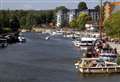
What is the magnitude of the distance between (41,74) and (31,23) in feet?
450

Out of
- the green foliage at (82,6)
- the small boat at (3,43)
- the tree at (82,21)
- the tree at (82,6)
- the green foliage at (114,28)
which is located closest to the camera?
the small boat at (3,43)

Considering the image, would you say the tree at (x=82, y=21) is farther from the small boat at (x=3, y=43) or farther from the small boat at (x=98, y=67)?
the small boat at (x=98, y=67)

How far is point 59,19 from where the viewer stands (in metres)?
172

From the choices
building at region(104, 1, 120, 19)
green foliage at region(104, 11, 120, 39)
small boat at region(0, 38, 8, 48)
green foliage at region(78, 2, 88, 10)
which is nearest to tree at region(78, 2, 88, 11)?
green foliage at region(78, 2, 88, 10)

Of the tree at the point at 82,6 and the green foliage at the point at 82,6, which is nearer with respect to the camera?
the tree at the point at 82,6

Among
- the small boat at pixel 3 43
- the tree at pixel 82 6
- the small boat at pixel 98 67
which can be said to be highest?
the tree at pixel 82 6

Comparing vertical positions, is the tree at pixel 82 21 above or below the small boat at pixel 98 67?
below

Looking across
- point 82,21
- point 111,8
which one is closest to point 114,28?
point 111,8

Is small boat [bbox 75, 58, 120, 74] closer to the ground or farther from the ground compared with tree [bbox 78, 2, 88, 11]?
closer to the ground

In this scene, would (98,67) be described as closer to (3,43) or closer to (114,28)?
(3,43)

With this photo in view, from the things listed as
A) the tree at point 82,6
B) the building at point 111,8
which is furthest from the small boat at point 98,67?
the tree at point 82,6

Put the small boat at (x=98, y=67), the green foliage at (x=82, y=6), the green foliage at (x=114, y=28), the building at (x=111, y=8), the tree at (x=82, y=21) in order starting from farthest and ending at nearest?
1. the green foliage at (x=82, y=6)
2. the tree at (x=82, y=21)
3. the building at (x=111, y=8)
4. the green foliage at (x=114, y=28)
5. the small boat at (x=98, y=67)

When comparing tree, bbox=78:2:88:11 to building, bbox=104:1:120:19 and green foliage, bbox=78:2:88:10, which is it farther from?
building, bbox=104:1:120:19

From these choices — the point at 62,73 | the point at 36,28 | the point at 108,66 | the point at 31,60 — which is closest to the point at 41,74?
the point at 62,73
